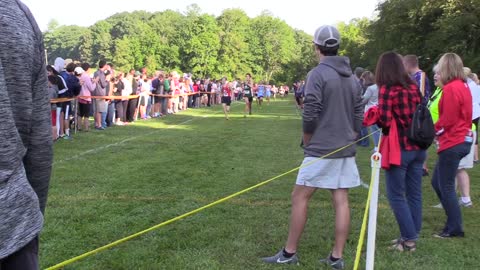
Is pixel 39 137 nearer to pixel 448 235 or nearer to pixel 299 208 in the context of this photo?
pixel 299 208

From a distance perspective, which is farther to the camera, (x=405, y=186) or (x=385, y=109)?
(x=405, y=186)

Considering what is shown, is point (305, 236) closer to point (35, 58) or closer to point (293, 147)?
point (35, 58)

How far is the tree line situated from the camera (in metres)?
43.1

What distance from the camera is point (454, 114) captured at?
5.27 meters

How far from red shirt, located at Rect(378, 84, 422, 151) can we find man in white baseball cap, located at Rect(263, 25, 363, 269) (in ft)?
1.61

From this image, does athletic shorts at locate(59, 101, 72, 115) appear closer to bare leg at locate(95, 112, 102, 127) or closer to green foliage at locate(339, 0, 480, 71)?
bare leg at locate(95, 112, 102, 127)

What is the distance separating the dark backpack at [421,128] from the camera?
4672 millimetres

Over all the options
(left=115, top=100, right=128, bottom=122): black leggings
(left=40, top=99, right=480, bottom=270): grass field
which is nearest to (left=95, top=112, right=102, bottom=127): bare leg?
(left=115, top=100, right=128, bottom=122): black leggings

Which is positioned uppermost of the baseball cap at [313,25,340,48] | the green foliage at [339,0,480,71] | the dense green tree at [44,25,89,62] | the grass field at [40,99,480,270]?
the dense green tree at [44,25,89,62]

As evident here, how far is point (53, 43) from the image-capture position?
478 feet

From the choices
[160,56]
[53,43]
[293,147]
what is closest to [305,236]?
[293,147]

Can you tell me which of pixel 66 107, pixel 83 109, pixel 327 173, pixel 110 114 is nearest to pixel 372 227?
pixel 327 173

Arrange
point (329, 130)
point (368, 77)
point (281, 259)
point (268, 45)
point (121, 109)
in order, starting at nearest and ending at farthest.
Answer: point (329, 130), point (281, 259), point (368, 77), point (121, 109), point (268, 45)

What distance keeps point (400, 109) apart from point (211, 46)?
7871 centimetres
